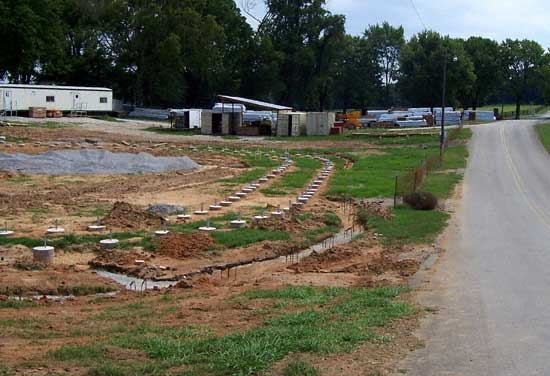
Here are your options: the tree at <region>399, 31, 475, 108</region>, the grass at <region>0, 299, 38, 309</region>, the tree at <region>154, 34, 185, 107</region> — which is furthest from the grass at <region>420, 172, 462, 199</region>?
the tree at <region>399, 31, 475, 108</region>

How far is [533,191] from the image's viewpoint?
35.1 meters

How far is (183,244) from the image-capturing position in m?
20.2

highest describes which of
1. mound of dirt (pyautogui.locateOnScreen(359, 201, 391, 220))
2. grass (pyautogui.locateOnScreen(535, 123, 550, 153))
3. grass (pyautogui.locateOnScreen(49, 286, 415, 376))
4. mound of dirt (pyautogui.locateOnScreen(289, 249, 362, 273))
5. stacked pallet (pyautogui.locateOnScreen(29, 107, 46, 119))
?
stacked pallet (pyautogui.locateOnScreen(29, 107, 46, 119))

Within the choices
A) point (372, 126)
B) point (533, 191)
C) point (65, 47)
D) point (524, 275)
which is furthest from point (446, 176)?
point (65, 47)

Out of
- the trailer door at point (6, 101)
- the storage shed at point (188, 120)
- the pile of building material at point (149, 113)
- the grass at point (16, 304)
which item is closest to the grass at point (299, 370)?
the grass at point (16, 304)

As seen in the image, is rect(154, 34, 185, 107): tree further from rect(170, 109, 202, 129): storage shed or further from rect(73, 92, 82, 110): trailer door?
rect(170, 109, 202, 129): storage shed

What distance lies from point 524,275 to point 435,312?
4579mm

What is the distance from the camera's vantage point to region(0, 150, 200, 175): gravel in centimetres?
3569

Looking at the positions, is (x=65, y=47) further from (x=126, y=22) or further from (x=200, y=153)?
(x=200, y=153)

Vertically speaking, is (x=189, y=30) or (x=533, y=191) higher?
(x=189, y=30)

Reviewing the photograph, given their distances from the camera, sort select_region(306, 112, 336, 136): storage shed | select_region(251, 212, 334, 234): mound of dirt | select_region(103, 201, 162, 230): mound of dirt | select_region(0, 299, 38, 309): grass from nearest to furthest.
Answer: select_region(0, 299, 38, 309): grass
select_region(103, 201, 162, 230): mound of dirt
select_region(251, 212, 334, 234): mound of dirt
select_region(306, 112, 336, 136): storage shed

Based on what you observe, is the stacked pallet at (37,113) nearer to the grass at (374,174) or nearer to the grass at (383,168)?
the grass at (383,168)

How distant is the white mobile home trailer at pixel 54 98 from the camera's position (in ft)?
233

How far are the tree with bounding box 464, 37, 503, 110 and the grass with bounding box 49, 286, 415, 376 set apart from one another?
113850 mm
